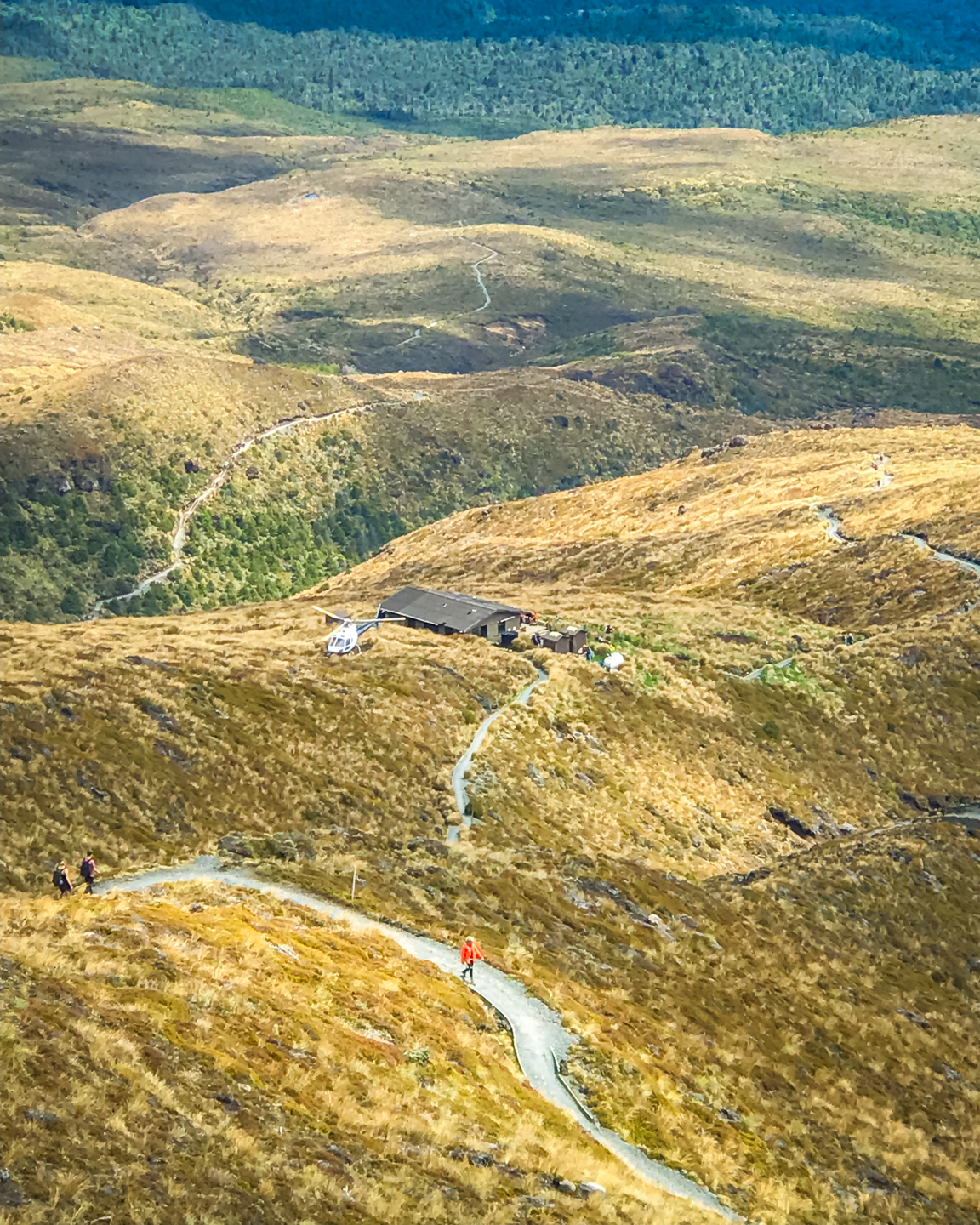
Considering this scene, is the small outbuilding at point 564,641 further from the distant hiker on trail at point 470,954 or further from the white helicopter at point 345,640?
the distant hiker on trail at point 470,954

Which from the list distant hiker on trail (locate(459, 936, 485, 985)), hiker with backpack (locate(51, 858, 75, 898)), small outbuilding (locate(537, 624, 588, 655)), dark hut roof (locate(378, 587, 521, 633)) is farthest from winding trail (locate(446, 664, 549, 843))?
hiker with backpack (locate(51, 858, 75, 898))

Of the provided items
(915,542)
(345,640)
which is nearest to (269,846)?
(345,640)

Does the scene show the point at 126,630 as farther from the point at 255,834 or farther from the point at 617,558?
the point at 617,558

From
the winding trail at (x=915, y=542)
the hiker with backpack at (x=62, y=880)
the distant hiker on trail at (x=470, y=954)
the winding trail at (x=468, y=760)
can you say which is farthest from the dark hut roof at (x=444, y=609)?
the hiker with backpack at (x=62, y=880)

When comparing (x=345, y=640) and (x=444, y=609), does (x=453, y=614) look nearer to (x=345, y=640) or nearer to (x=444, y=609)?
(x=444, y=609)

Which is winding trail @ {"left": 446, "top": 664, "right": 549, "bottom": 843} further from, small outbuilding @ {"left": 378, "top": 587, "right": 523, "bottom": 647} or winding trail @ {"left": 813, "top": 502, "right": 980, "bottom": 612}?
winding trail @ {"left": 813, "top": 502, "right": 980, "bottom": 612}
